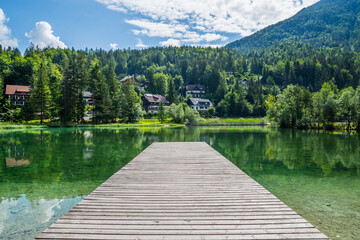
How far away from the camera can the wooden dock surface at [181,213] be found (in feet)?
Result: 15.8

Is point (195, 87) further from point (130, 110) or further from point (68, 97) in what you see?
point (68, 97)

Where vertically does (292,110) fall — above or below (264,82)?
below

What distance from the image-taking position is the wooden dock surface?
4.80m

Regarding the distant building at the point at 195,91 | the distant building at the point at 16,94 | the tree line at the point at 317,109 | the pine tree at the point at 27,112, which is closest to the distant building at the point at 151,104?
the distant building at the point at 195,91

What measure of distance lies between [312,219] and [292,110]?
61.7 meters

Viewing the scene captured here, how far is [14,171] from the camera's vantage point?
1496 centimetres

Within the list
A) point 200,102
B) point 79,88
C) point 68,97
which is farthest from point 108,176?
point 200,102

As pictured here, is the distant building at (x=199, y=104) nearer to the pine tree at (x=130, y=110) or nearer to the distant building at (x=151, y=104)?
the distant building at (x=151, y=104)

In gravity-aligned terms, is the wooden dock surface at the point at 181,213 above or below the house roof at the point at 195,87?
below

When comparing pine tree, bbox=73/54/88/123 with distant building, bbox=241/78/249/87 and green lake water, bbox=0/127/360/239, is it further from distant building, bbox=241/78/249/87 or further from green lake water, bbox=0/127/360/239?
distant building, bbox=241/78/249/87

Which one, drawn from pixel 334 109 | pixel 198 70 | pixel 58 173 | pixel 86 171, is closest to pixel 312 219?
pixel 86 171

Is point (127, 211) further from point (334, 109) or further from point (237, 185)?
point (334, 109)

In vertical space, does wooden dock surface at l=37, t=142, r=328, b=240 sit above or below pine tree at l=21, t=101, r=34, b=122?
below

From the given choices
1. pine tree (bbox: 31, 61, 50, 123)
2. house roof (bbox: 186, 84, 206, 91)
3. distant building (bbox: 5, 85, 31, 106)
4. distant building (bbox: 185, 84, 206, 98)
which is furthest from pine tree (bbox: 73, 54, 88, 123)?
house roof (bbox: 186, 84, 206, 91)
